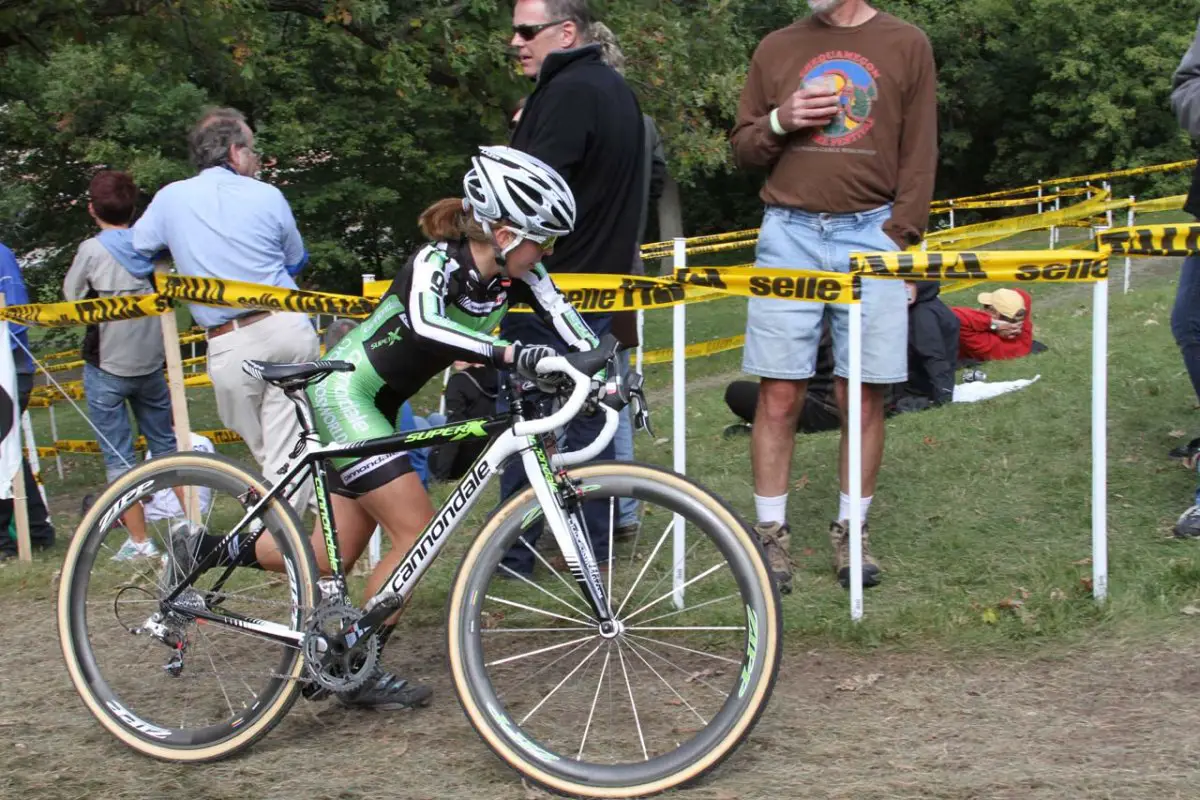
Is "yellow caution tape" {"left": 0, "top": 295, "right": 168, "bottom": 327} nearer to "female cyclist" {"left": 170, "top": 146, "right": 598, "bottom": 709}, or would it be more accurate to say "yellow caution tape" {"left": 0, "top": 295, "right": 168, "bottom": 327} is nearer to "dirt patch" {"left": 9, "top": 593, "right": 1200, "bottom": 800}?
"dirt patch" {"left": 9, "top": 593, "right": 1200, "bottom": 800}

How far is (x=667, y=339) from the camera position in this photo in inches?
816

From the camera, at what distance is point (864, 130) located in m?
5.00

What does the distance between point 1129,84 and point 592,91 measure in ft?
123

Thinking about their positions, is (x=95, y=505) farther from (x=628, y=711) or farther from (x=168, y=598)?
(x=628, y=711)

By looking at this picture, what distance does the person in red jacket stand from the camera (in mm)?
9633

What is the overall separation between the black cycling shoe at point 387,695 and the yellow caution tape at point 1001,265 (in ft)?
7.13

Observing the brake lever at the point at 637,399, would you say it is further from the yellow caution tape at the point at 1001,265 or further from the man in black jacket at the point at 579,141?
the yellow caution tape at the point at 1001,265

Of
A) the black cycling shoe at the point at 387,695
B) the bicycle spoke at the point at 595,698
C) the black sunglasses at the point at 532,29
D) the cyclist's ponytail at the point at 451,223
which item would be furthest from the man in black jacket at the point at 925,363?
the cyclist's ponytail at the point at 451,223

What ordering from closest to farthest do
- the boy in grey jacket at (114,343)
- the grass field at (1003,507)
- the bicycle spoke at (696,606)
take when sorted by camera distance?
the bicycle spoke at (696,606) < the grass field at (1003,507) < the boy in grey jacket at (114,343)

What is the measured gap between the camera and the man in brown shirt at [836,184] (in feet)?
16.4

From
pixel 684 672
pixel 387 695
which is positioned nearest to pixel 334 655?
pixel 387 695

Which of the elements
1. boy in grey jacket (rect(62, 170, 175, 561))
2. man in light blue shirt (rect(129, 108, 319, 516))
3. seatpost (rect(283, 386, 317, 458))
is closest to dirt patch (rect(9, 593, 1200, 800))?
seatpost (rect(283, 386, 317, 458))

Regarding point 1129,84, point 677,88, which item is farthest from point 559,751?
point 1129,84

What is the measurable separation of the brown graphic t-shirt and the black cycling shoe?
2.32 metres
